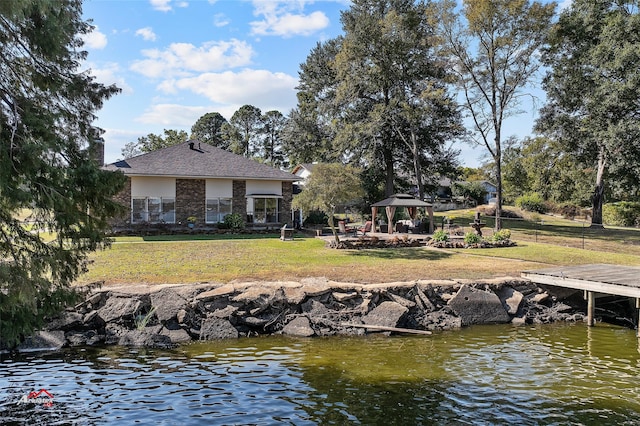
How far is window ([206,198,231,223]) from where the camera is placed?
98.8ft

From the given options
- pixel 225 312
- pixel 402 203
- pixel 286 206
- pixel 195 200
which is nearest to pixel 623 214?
pixel 402 203

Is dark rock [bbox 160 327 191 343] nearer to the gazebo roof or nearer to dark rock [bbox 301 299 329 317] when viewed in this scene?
dark rock [bbox 301 299 329 317]

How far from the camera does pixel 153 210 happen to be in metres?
28.7

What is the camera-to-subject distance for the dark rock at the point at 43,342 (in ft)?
35.9

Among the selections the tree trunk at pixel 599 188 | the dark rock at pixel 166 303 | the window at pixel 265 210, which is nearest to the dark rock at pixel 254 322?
the dark rock at pixel 166 303

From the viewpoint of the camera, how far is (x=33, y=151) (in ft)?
22.7

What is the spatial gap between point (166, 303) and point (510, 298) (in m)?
10.1

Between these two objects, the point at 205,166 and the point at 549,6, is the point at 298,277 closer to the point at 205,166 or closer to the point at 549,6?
the point at 205,166

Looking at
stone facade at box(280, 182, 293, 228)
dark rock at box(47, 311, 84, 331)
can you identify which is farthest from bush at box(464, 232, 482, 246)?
dark rock at box(47, 311, 84, 331)

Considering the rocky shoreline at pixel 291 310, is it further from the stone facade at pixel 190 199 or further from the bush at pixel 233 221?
the stone facade at pixel 190 199

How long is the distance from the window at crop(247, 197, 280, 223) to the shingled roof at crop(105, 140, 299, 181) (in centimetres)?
160

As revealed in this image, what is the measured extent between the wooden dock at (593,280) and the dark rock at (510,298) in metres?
0.97

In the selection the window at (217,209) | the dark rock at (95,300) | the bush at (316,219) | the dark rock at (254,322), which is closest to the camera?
the dark rock at (95,300)

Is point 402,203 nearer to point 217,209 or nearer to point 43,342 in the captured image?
point 217,209
